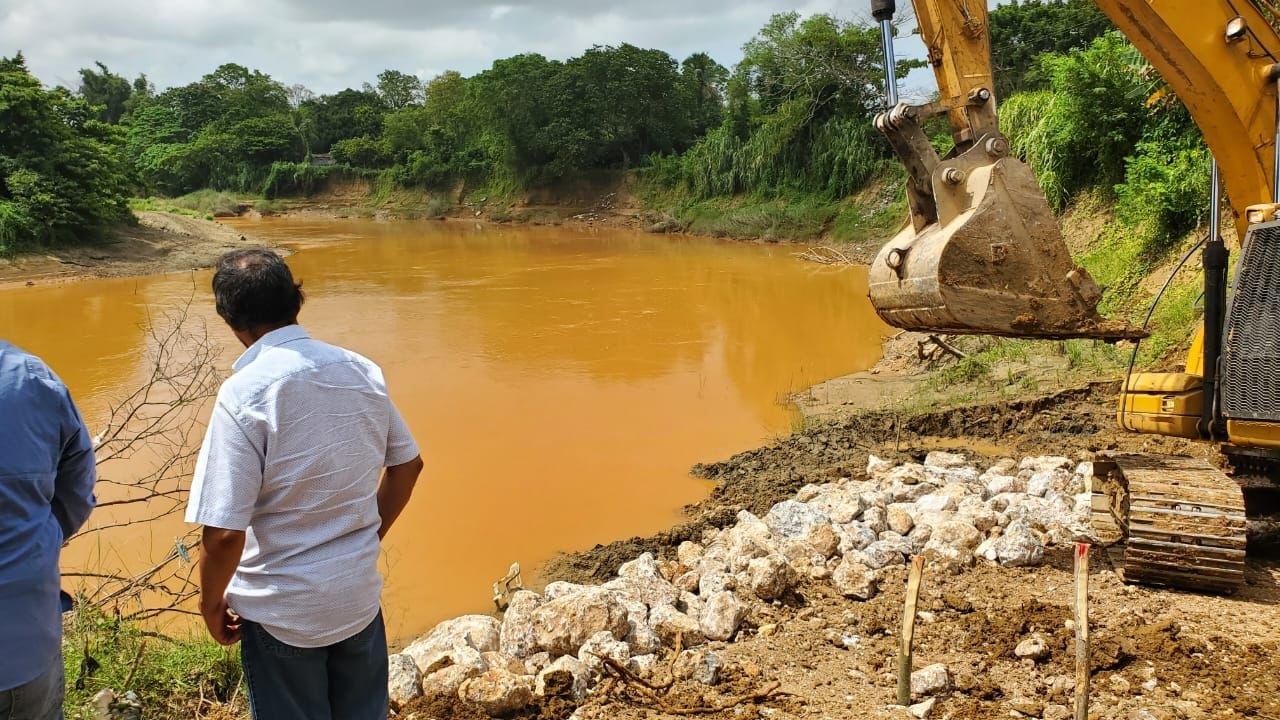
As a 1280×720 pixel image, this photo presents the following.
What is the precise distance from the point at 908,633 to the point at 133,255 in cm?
2323

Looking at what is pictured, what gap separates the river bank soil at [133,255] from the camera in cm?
1914

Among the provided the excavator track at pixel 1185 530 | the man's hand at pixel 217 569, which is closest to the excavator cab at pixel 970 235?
the excavator track at pixel 1185 530

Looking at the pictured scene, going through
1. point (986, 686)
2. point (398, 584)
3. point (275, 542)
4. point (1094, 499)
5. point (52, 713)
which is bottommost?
point (398, 584)

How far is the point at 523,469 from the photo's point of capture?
298 inches

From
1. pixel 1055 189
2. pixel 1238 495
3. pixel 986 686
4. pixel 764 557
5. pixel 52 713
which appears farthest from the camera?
pixel 1055 189

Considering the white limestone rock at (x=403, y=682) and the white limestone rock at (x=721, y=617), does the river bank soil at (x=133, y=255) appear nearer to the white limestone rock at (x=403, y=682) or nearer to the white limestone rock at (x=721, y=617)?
the white limestone rock at (x=403, y=682)

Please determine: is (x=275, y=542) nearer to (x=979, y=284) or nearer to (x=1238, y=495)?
(x=979, y=284)

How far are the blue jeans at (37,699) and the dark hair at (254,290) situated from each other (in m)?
0.86

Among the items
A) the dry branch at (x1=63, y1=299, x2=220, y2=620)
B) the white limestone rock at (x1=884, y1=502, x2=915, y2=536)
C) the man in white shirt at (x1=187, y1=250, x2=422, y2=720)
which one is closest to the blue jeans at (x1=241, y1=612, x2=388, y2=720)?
the man in white shirt at (x1=187, y1=250, x2=422, y2=720)

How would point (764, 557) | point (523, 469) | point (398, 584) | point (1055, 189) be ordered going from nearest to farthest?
point (764, 557)
point (398, 584)
point (523, 469)
point (1055, 189)

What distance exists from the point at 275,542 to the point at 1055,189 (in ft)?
47.2

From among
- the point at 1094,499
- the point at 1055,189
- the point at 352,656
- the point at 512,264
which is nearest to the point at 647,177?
the point at 512,264

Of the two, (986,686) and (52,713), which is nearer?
(52,713)

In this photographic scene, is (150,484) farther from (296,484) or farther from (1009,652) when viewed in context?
(1009,652)
